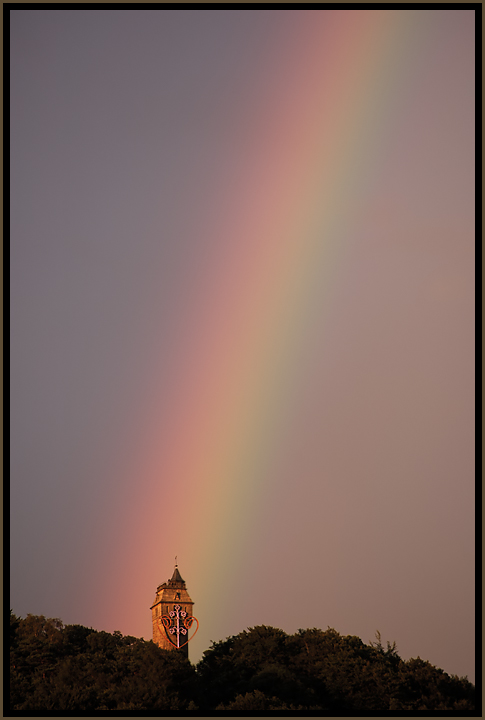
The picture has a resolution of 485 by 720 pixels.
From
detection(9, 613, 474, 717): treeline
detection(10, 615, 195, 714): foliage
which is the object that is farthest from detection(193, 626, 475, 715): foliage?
detection(10, 615, 195, 714): foliage

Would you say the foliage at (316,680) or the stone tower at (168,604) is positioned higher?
the stone tower at (168,604)

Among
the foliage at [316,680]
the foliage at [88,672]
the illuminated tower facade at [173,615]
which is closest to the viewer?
the foliage at [88,672]

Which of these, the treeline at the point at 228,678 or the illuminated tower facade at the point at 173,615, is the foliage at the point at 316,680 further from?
the illuminated tower facade at the point at 173,615

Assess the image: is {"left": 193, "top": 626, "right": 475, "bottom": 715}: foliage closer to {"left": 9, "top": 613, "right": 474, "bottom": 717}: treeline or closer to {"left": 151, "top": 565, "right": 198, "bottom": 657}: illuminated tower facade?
{"left": 9, "top": 613, "right": 474, "bottom": 717}: treeline

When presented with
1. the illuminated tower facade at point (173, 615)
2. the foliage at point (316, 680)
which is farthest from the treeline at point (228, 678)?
the illuminated tower facade at point (173, 615)

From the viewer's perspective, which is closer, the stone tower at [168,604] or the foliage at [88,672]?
the foliage at [88,672]

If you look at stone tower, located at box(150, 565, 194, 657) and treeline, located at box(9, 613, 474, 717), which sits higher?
stone tower, located at box(150, 565, 194, 657)

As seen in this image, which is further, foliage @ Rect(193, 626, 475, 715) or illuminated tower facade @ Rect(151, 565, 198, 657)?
illuminated tower facade @ Rect(151, 565, 198, 657)

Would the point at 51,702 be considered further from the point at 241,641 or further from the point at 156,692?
the point at 241,641
